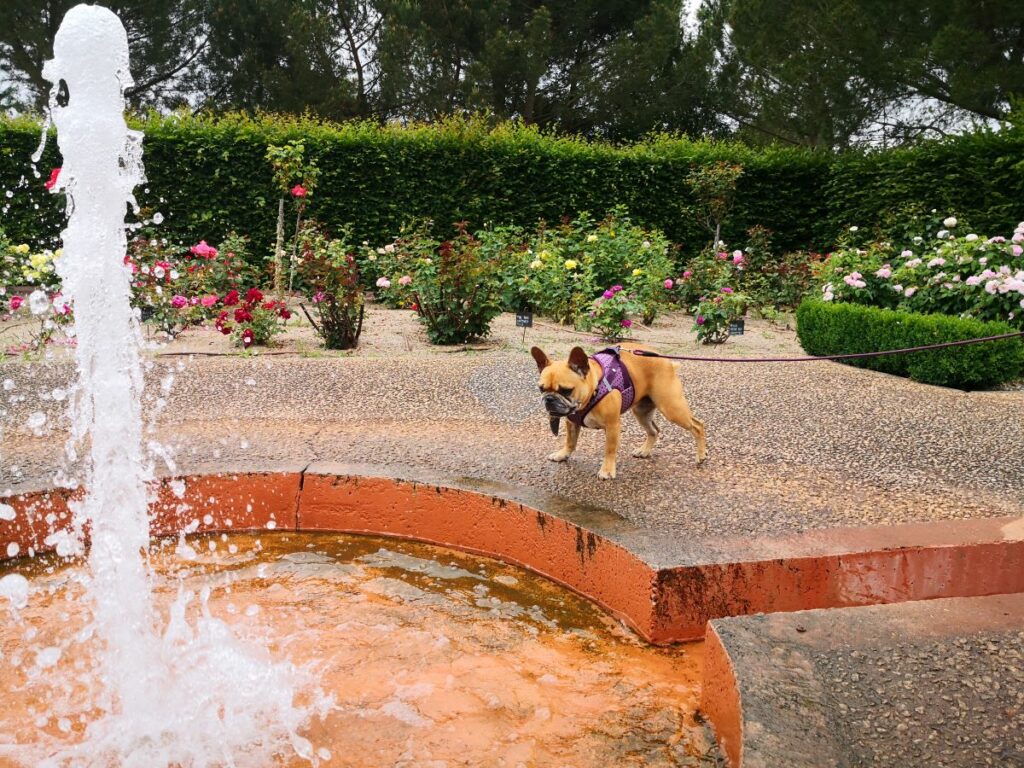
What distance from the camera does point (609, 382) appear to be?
11.6ft

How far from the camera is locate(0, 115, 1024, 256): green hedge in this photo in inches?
429

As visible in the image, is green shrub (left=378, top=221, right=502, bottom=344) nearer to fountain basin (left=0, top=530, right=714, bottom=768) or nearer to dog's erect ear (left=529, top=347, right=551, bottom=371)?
dog's erect ear (left=529, top=347, right=551, bottom=371)

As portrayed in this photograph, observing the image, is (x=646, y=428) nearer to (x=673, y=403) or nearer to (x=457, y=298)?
(x=673, y=403)

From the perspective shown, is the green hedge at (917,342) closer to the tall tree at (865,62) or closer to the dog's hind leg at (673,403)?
the dog's hind leg at (673,403)

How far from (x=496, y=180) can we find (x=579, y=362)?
9433 mm

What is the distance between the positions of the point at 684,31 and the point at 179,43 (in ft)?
39.8

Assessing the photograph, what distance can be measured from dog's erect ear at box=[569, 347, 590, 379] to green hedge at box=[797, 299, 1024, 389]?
4.26m

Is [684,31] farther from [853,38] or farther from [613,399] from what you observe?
[613,399]

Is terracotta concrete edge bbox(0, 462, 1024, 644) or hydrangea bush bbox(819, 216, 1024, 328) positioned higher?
hydrangea bush bbox(819, 216, 1024, 328)

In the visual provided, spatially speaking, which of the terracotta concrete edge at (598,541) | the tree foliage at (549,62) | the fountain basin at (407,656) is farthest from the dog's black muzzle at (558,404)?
the tree foliage at (549,62)

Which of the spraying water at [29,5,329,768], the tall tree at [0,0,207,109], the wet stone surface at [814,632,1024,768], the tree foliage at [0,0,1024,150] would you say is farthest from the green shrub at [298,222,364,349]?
the tall tree at [0,0,207,109]

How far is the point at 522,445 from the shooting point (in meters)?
4.36

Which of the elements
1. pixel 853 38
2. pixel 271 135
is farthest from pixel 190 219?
pixel 853 38

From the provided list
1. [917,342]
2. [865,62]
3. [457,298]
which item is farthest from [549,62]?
[917,342]
